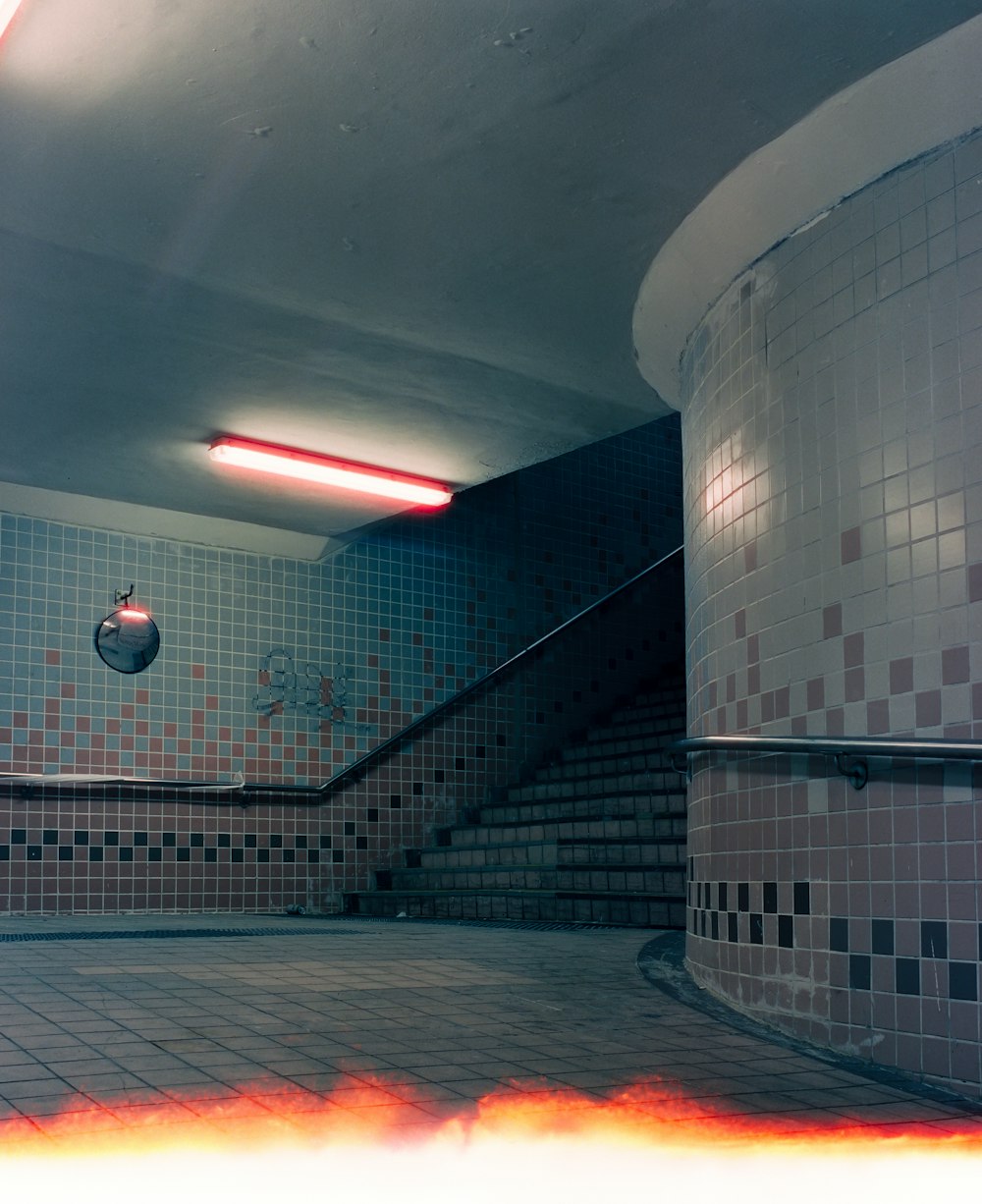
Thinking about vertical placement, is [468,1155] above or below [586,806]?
below

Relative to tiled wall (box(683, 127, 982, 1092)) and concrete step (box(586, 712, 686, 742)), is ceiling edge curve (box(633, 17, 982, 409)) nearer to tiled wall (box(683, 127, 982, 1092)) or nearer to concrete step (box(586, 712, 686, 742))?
tiled wall (box(683, 127, 982, 1092))

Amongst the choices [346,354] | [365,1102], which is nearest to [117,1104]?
[365,1102]

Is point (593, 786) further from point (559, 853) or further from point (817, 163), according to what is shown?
point (817, 163)

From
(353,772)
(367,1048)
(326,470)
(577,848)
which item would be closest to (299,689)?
(353,772)

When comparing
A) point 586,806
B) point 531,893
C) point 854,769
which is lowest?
point 531,893

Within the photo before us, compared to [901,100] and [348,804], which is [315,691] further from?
[901,100]

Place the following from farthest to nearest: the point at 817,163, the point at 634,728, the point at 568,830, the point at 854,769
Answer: the point at 634,728, the point at 568,830, the point at 817,163, the point at 854,769

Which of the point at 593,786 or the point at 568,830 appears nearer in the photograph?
the point at 568,830

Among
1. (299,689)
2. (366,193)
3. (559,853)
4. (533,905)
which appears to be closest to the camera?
(366,193)

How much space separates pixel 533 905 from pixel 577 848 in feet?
1.60

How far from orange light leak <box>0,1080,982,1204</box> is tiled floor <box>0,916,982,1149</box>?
3 cm

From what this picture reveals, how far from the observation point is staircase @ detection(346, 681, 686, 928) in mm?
7766

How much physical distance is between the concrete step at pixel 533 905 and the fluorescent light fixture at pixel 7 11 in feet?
18.8

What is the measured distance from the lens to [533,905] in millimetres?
8172
